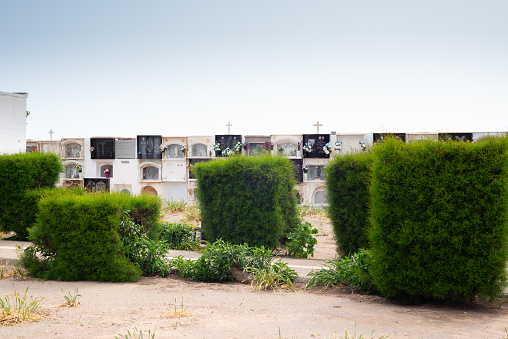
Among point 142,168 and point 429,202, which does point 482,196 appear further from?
point 142,168

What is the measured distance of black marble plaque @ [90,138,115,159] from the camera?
23.2 meters

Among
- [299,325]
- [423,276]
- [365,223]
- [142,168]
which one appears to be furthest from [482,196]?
[142,168]

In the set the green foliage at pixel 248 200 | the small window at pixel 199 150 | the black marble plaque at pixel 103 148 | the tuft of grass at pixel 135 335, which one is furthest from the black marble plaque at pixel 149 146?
the tuft of grass at pixel 135 335

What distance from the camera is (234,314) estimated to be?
415cm

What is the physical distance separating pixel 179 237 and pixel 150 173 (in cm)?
1539

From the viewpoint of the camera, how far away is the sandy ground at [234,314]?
359 cm

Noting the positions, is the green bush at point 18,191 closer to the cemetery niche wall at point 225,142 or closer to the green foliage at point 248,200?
the green foliage at point 248,200

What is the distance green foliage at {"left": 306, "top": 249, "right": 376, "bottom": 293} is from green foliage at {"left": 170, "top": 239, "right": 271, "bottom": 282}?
72 centimetres

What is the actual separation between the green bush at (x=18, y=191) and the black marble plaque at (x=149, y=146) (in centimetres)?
1314

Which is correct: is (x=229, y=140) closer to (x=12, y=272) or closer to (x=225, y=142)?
(x=225, y=142)

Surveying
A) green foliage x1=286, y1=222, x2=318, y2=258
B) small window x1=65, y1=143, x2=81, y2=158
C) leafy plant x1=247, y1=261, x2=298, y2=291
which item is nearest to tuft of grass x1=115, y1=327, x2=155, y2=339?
leafy plant x1=247, y1=261, x2=298, y2=291

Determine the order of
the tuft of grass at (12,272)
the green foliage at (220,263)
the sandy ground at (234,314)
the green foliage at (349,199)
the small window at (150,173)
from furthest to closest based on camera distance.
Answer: the small window at (150,173) < the green foliage at (349,199) < the tuft of grass at (12,272) < the green foliage at (220,263) < the sandy ground at (234,314)

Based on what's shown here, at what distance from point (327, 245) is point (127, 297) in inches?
240

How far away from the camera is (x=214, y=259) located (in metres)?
5.88
